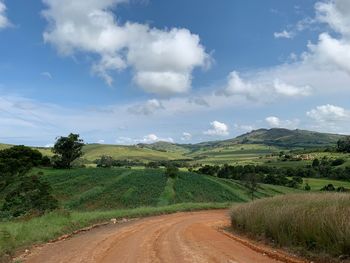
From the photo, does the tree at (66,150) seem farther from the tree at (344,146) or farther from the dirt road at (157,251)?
the tree at (344,146)

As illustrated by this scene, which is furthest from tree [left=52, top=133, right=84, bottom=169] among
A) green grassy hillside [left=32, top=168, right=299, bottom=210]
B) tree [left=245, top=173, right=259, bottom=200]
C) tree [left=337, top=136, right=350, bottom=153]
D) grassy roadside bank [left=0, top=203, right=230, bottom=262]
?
tree [left=337, top=136, right=350, bottom=153]

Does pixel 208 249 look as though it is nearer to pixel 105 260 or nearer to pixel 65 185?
pixel 105 260

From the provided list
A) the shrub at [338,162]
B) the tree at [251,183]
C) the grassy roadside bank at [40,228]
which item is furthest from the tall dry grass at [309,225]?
the shrub at [338,162]

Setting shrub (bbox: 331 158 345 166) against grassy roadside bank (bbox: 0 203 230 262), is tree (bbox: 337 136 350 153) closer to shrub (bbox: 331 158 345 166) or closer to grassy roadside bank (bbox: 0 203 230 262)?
shrub (bbox: 331 158 345 166)

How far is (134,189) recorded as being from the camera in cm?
7119

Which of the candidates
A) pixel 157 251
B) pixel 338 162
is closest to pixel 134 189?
pixel 157 251

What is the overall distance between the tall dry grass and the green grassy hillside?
42316mm

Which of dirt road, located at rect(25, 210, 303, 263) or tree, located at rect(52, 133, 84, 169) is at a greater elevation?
tree, located at rect(52, 133, 84, 169)

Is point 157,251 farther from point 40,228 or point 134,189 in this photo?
point 134,189

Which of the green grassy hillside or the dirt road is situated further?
the green grassy hillside

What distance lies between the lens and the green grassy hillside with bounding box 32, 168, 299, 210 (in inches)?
2543

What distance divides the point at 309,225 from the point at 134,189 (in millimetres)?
57715

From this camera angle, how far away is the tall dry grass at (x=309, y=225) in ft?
42.6

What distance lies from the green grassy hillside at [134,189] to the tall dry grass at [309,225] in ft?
139
